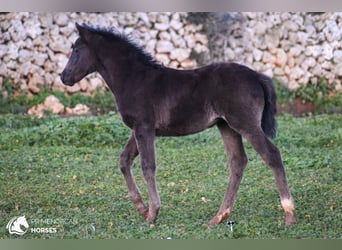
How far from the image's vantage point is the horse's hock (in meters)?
8.69

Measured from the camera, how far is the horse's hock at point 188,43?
8688 millimetres

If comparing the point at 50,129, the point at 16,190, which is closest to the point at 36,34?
the point at 50,129

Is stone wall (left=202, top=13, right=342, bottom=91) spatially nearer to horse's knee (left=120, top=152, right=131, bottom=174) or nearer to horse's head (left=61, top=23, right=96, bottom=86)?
horse's head (left=61, top=23, right=96, bottom=86)

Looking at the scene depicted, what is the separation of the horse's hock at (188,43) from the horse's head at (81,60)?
2.00 metres

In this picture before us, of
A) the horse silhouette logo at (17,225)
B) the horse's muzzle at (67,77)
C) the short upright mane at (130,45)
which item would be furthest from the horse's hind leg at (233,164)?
the horse silhouette logo at (17,225)

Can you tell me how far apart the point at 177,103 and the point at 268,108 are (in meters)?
0.80

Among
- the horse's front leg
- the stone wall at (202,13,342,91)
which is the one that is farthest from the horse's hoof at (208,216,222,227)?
the stone wall at (202,13,342,91)

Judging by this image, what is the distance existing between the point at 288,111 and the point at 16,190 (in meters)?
3.52

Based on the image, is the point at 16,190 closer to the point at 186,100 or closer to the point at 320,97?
the point at 186,100

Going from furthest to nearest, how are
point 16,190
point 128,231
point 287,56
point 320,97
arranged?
Result: point 287,56
point 320,97
point 16,190
point 128,231

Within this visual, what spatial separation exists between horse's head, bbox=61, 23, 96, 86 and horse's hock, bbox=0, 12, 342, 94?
1999 mm

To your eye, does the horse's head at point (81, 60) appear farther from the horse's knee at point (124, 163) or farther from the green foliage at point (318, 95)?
the green foliage at point (318, 95)

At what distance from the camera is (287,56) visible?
911 cm

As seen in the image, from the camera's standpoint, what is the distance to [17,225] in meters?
6.71
